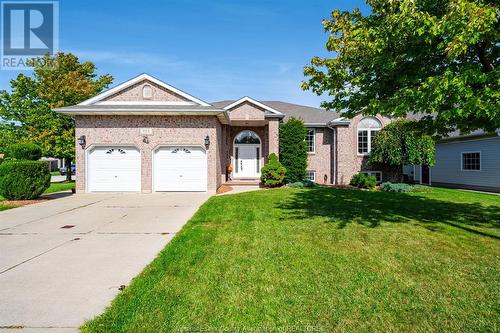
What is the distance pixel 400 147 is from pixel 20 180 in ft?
68.6

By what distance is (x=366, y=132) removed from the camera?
20.2 m

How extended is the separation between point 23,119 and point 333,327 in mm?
33644

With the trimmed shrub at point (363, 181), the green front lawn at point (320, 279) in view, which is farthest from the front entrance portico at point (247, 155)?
the green front lawn at point (320, 279)

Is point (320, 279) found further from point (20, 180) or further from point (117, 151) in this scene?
point (20, 180)

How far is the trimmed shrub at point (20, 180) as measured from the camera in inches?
493

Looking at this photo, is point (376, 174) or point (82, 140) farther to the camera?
point (376, 174)

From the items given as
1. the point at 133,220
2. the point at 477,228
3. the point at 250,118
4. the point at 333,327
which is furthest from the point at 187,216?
the point at 250,118

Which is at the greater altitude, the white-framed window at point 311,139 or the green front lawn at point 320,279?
the white-framed window at point 311,139

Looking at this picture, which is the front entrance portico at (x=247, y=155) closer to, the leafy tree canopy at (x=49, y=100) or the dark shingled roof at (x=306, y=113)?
the dark shingled roof at (x=306, y=113)

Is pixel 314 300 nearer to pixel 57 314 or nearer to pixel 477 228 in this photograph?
pixel 57 314

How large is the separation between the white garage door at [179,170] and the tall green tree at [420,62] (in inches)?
334

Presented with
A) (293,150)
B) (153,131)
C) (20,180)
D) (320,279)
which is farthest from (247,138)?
(320,279)

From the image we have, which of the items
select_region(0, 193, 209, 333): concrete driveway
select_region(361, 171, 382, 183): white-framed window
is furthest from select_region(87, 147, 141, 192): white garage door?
select_region(361, 171, 382, 183): white-framed window

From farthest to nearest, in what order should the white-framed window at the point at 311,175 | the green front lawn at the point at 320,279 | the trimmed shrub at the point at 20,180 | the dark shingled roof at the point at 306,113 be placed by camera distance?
the dark shingled roof at the point at 306,113
the white-framed window at the point at 311,175
the trimmed shrub at the point at 20,180
the green front lawn at the point at 320,279
